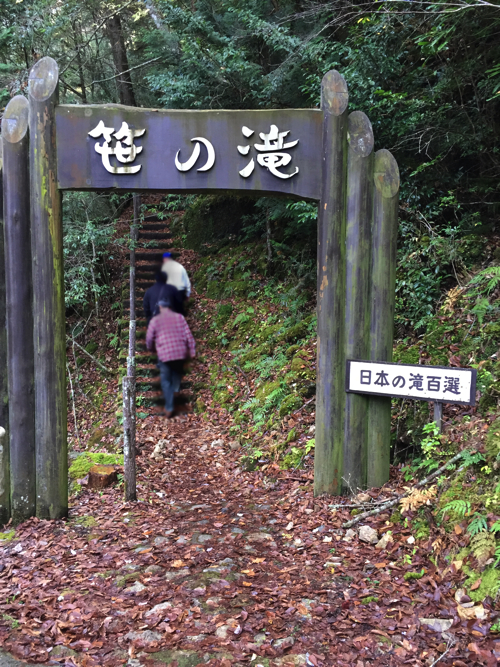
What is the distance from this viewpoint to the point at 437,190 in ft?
27.5

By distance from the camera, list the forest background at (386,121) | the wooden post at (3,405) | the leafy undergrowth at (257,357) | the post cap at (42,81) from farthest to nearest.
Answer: the leafy undergrowth at (257,357) → the forest background at (386,121) → the wooden post at (3,405) → the post cap at (42,81)

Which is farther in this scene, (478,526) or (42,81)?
(42,81)

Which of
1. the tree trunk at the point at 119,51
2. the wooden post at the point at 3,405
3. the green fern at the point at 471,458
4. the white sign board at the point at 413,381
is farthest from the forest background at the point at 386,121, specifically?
the wooden post at the point at 3,405

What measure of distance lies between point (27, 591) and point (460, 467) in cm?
390

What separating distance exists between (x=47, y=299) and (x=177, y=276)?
3755 millimetres

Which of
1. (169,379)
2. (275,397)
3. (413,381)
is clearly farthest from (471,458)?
(275,397)

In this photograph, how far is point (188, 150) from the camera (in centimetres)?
498

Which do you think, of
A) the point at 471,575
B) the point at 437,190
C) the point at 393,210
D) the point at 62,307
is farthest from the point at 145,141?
the point at 437,190

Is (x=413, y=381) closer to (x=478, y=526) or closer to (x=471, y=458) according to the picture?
(x=471, y=458)

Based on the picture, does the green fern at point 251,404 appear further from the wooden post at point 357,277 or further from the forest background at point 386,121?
the wooden post at point 357,277

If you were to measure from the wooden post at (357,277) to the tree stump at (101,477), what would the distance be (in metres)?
3.24

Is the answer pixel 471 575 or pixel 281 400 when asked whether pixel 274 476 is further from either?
pixel 471 575

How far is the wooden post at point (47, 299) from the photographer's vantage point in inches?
192

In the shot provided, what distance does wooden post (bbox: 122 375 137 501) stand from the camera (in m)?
5.69
